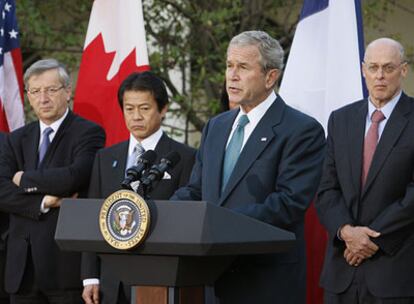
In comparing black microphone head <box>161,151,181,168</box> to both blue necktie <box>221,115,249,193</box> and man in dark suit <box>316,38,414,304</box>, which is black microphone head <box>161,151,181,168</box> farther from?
man in dark suit <box>316,38,414,304</box>

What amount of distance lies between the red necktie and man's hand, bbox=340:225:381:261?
0.85ft

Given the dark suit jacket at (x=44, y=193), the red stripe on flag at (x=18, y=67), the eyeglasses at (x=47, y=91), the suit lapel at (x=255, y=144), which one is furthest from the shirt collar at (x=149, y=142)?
the red stripe on flag at (x=18, y=67)

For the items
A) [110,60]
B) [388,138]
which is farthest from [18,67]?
[388,138]

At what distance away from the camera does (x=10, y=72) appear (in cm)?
743

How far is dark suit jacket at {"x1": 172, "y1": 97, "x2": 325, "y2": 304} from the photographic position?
439 cm

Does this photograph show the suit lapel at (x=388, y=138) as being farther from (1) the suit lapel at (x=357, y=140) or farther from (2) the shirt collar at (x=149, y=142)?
(2) the shirt collar at (x=149, y=142)

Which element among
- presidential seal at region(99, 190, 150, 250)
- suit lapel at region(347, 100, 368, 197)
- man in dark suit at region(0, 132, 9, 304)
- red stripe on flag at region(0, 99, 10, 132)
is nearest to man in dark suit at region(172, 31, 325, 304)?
suit lapel at region(347, 100, 368, 197)

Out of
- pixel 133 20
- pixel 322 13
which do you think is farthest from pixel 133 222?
pixel 133 20

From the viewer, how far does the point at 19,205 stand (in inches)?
226

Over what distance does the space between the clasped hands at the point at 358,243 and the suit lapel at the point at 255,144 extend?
0.59 meters

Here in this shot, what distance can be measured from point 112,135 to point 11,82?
1.24 m

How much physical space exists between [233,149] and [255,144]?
0.48ft

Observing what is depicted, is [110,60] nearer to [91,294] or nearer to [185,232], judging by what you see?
[91,294]

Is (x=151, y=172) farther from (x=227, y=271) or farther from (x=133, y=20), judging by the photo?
(x=133, y=20)
